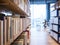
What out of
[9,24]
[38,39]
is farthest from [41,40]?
[9,24]

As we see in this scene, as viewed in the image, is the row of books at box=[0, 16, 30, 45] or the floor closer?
the row of books at box=[0, 16, 30, 45]

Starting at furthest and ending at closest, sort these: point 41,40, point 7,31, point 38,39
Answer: point 38,39 → point 41,40 → point 7,31

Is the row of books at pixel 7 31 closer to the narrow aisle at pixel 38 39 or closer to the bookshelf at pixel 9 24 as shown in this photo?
the bookshelf at pixel 9 24

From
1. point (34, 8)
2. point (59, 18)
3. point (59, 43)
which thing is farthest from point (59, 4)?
point (34, 8)

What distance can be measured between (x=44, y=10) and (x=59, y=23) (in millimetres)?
7869

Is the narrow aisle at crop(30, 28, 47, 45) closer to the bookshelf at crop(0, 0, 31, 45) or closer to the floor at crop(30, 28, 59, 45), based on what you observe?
the floor at crop(30, 28, 59, 45)

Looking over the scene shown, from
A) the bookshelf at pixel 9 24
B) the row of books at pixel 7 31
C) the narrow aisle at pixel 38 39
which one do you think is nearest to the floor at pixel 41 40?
the narrow aisle at pixel 38 39

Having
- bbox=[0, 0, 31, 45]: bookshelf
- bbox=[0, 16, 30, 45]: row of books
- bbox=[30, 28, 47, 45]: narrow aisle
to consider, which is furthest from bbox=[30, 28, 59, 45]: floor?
bbox=[0, 16, 30, 45]: row of books

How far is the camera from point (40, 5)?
13672 mm

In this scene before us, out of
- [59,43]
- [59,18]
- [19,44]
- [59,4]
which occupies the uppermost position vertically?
[59,4]

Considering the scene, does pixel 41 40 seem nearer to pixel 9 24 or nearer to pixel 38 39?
pixel 38 39

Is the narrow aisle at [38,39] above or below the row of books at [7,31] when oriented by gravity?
below

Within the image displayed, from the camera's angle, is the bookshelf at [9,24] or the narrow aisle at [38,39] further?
the narrow aisle at [38,39]

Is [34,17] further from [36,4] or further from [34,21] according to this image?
[36,4]
